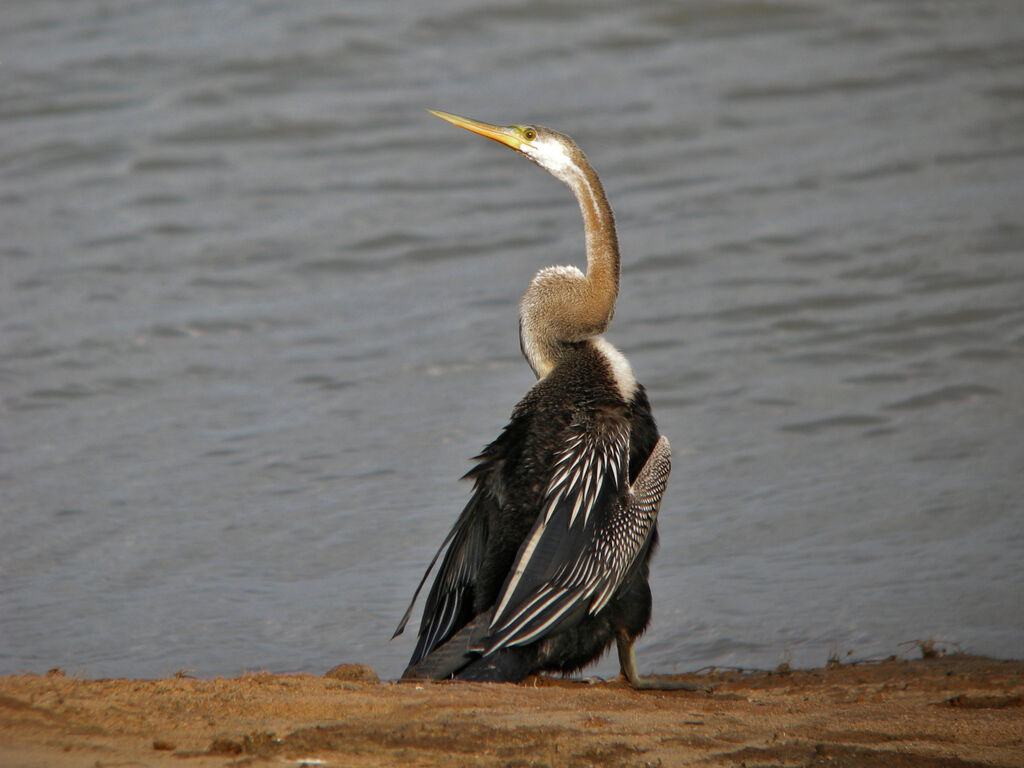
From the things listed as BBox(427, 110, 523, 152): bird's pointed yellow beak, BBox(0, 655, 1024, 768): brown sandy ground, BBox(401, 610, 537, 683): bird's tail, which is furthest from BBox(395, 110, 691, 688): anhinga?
BBox(427, 110, 523, 152): bird's pointed yellow beak

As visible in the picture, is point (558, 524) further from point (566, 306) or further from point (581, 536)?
point (566, 306)

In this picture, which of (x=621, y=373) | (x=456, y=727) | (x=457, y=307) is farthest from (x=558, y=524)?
(x=457, y=307)

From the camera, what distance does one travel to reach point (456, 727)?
3342 millimetres

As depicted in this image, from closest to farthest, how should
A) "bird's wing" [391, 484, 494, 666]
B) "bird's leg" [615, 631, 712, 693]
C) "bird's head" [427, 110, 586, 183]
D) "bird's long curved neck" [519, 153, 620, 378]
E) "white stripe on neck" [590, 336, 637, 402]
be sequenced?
A: "bird's leg" [615, 631, 712, 693] < "bird's wing" [391, 484, 494, 666] < "white stripe on neck" [590, 336, 637, 402] < "bird's long curved neck" [519, 153, 620, 378] < "bird's head" [427, 110, 586, 183]

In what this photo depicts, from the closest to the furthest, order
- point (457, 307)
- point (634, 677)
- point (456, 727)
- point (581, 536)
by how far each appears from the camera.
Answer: point (456, 727) → point (581, 536) → point (634, 677) → point (457, 307)

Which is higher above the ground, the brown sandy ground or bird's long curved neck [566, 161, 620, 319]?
bird's long curved neck [566, 161, 620, 319]

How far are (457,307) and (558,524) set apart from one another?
438cm

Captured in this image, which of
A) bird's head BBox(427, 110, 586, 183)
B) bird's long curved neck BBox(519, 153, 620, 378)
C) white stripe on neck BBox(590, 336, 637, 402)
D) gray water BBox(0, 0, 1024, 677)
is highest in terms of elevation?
bird's head BBox(427, 110, 586, 183)

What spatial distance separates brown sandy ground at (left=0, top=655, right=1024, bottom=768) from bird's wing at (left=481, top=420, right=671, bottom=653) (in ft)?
1.18

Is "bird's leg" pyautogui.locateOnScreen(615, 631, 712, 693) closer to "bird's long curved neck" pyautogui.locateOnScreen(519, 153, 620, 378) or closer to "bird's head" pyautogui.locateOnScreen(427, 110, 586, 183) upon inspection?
"bird's long curved neck" pyautogui.locateOnScreen(519, 153, 620, 378)

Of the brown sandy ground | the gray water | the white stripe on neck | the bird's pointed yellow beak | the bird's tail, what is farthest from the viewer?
the gray water

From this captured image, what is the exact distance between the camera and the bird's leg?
14.8 feet

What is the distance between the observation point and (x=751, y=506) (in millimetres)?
6391

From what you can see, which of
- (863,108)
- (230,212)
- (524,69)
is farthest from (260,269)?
(863,108)
